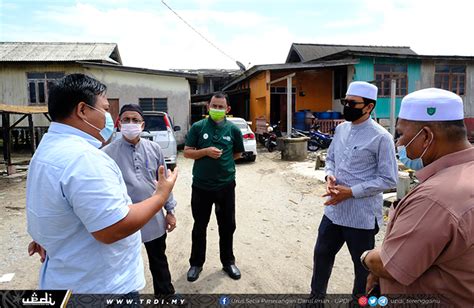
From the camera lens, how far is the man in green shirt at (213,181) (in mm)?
3371

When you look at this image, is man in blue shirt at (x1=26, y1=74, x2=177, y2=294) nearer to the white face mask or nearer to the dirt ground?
the white face mask

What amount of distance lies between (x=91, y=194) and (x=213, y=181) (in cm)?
209

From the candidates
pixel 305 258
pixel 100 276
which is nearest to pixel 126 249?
pixel 100 276

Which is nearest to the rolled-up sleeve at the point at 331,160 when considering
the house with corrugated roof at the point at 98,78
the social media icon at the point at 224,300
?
the social media icon at the point at 224,300

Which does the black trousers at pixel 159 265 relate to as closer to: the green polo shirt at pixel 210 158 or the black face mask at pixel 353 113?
the green polo shirt at pixel 210 158

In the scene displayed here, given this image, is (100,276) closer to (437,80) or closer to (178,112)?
(178,112)

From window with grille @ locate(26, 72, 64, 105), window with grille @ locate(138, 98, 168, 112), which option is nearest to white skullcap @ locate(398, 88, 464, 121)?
window with grille @ locate(138, 98, 168, 112)

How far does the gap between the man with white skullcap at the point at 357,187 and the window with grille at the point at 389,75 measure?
1433 cm

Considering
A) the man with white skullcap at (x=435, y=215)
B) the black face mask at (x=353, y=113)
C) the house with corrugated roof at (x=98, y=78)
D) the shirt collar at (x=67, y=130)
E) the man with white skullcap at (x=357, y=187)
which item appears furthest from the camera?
the house with corrugated roof at (x=98, y=78)

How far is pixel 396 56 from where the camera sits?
1508 cm

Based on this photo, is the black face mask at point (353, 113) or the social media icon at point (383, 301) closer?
the social media icon at point (383, 301)

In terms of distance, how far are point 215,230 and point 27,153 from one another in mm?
13771

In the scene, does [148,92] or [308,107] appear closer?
[148,92]

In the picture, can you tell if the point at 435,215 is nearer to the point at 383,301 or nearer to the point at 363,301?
the point at 383,301
